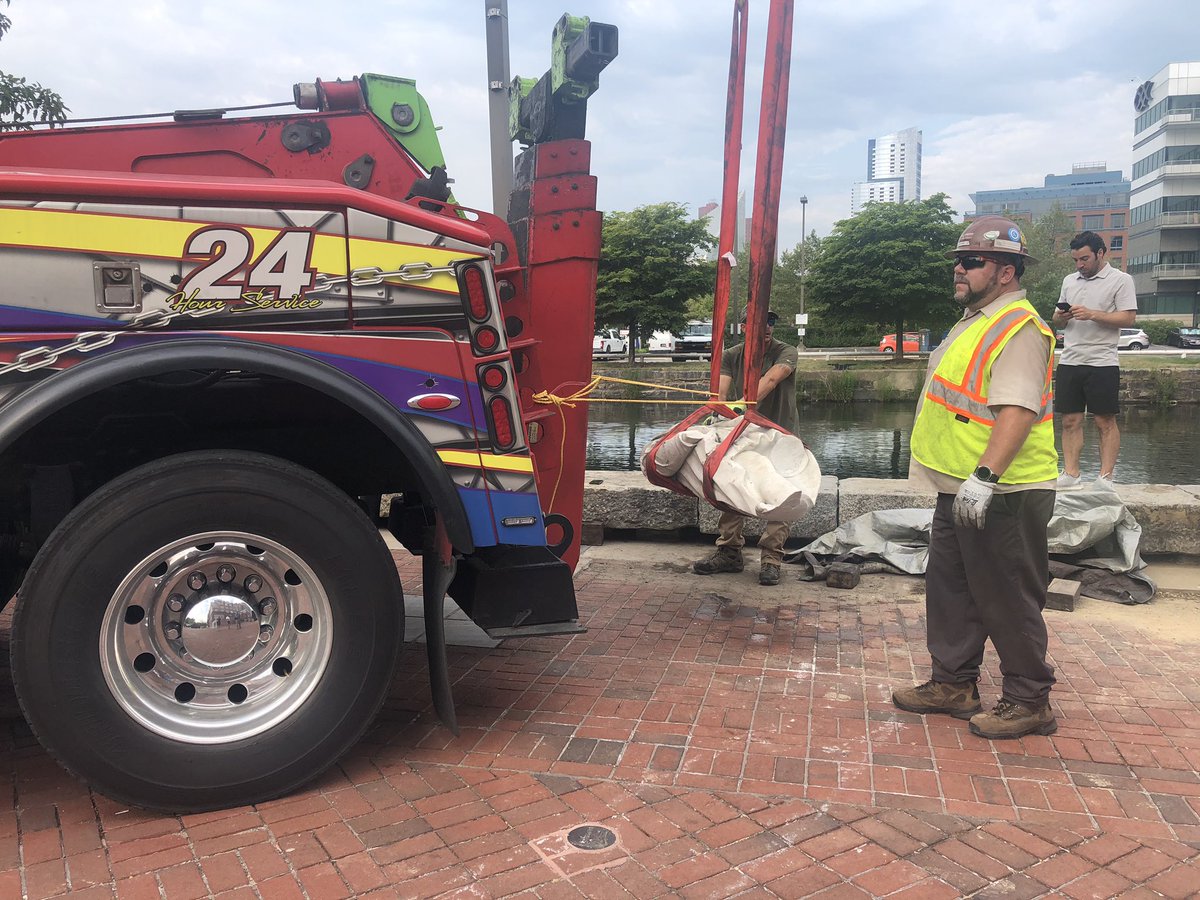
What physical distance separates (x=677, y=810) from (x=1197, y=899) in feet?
4.68

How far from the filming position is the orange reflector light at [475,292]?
3072 millimetres

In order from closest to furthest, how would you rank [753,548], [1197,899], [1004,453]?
[1197,899] → [1004,453] → [753,548]

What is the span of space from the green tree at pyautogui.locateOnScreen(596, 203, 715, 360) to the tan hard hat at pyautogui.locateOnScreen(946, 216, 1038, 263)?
93.2ft

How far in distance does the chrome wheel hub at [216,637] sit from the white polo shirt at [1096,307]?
584 centimetres

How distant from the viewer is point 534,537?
334 cm

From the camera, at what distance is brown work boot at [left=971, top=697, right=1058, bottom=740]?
3.46 m

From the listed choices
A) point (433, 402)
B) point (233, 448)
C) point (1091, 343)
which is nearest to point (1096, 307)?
point (1091, 343)

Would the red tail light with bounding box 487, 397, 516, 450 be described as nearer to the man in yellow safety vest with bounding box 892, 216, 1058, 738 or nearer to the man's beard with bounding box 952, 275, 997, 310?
the man in yellow safety vest with bounding box 892, 216, 1058, 738

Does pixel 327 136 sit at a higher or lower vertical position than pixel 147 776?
higher

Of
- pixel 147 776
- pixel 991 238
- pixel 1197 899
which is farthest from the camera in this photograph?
pixel 991 238

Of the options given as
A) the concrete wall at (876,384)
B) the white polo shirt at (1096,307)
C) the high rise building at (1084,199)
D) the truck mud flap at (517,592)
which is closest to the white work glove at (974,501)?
the truck mud flap at (517,592)

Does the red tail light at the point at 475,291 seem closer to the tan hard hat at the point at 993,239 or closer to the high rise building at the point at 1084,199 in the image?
the tan hard hat at the point at 993,239

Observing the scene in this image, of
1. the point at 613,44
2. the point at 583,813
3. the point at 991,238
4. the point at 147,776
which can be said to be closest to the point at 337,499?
the point at 147,776

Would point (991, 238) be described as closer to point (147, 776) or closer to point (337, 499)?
point (337, 499)
